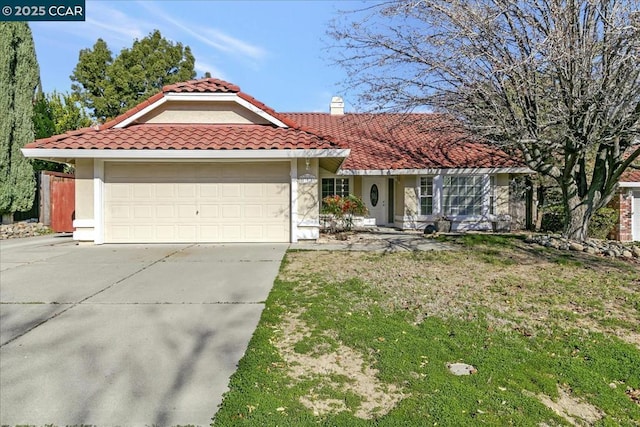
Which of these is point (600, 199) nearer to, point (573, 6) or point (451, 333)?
point (573, 6)

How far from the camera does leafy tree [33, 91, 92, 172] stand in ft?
56.6

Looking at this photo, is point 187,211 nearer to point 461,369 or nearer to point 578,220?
point 461,369

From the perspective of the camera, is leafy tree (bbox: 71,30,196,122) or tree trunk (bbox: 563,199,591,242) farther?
leafy tree (bbox: 71,30,196,122)

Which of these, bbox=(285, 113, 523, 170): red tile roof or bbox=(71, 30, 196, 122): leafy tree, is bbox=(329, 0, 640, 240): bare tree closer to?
bbox=(285, 113, 523, 170): red tile roof

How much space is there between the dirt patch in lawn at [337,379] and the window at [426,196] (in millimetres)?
12090

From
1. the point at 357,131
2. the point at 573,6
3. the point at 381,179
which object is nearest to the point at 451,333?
the point at 573,6

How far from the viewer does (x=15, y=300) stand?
5.89 m

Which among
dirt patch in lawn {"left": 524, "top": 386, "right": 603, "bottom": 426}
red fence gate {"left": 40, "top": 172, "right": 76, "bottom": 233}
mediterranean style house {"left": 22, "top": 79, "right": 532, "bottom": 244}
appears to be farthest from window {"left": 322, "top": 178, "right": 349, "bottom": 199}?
dirt patch in lawn {"left": 524, "top": 386, "right": 603, "bottom": 426}

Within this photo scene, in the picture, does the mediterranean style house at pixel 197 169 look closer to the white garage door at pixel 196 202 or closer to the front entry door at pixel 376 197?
the white garage door at pixel 196 202

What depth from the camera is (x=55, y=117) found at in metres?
21.2

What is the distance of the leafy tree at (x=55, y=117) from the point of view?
17266 millimetres

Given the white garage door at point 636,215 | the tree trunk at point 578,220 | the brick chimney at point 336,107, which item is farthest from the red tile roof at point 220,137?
the brick chimney at point 336,107

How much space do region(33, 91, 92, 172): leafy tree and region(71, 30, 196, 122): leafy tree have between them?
4.45 m

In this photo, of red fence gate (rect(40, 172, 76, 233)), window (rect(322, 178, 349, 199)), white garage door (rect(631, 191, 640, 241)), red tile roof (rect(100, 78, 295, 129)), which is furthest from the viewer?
window (rect(322, 178, 349, 199))
